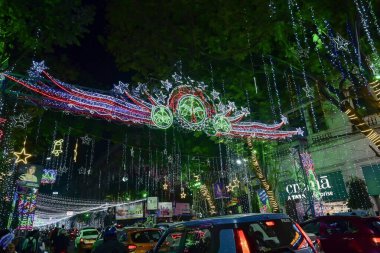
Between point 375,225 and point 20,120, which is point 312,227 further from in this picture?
point 20,120

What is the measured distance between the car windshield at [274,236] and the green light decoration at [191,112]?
33.5ft

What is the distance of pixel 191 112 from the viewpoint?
14.6 meters

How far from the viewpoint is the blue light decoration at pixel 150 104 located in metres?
11.4

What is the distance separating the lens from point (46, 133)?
18.7 meters

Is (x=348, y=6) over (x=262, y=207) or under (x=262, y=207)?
over

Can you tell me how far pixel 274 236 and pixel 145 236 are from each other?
7.57 meters

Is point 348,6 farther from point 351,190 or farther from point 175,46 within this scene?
point 351,190

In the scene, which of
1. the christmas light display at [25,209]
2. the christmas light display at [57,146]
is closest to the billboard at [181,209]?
the christmas light display at [25,209]

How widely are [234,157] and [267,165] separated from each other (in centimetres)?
532

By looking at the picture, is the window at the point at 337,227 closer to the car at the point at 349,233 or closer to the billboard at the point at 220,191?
the car at the point at 349,233

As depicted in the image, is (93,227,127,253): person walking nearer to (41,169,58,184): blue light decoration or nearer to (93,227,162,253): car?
(93,227,162,253): car

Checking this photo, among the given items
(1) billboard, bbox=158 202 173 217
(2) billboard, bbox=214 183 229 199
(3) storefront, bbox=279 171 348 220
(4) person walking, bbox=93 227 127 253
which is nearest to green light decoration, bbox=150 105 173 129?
(4) person walking, bbox=93 227 127 253

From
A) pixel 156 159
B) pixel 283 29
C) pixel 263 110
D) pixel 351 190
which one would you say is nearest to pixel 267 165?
pixel 263 110

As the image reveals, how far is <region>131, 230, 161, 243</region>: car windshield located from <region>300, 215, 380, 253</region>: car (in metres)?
5.64
